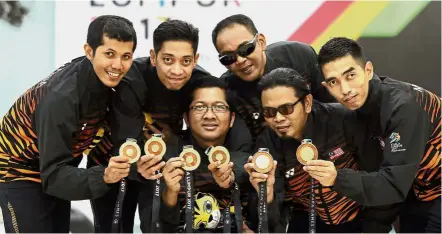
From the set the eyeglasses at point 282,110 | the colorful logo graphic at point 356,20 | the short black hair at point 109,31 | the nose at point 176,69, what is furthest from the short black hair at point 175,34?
the colorful logo graphic at point 356,20

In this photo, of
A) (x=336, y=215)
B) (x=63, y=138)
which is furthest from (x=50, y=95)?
(x=336, y=215)

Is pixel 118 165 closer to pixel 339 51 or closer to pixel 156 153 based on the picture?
pixel 156 153

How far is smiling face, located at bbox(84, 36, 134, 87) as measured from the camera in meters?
2.83

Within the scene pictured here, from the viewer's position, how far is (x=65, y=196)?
2.72 meters

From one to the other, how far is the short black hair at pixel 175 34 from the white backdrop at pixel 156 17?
46.2 inches

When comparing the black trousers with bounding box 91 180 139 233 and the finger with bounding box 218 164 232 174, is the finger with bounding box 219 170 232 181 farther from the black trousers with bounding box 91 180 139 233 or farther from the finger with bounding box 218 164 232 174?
the black trousers with bounding box 91 180 139 233

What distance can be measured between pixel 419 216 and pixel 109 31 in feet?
6.65

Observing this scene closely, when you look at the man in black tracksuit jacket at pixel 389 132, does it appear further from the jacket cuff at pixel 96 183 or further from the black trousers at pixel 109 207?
the black trousers at pixel 109 207

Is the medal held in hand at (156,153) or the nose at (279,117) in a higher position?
the nose at (279,117)

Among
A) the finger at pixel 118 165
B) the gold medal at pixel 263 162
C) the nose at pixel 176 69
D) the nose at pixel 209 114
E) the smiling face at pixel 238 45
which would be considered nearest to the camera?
the finger at pixel 118 165

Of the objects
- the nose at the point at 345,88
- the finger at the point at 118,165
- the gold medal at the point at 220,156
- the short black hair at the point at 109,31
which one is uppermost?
the short black hair at the point at 109,31

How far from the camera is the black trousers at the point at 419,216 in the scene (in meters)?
3.07

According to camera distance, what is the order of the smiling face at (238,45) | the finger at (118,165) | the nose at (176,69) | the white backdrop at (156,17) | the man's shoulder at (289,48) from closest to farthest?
the finger at (118,165)
the nose at (176,69)
the smiling face at (238,45)
the man's shoulder at (289,48)
the white backdrop at (156,17)

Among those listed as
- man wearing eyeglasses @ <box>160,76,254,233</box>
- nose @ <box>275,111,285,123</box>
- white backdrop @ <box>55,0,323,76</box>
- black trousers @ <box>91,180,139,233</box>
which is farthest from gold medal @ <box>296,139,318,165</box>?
white backdrop @ <box>55,0,323,76</box>
